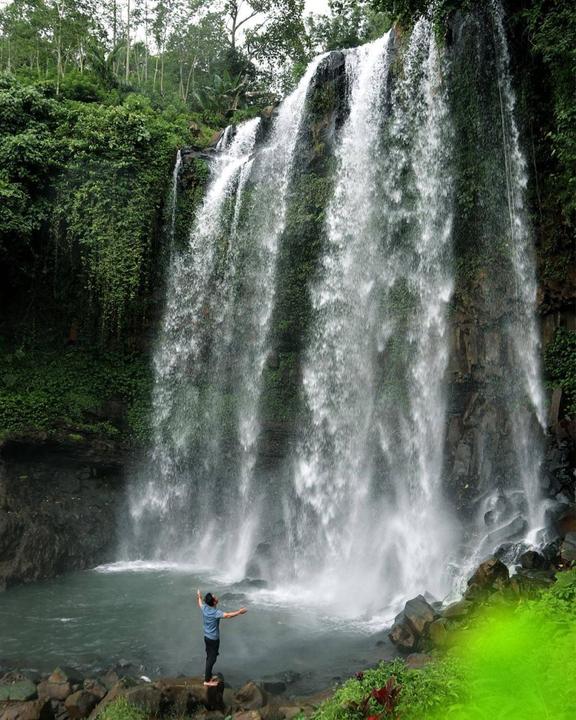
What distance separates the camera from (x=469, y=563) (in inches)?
Result: 439

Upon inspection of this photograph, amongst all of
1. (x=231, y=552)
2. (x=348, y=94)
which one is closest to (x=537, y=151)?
(x=348, y=94)

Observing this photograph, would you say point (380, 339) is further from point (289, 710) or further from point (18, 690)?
point (18, 690)

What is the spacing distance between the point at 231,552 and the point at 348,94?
13.9 metres

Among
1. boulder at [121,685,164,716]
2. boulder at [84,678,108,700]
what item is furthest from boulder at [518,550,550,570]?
boulder at [84,678,108,700]

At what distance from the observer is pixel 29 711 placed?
6.86 meters

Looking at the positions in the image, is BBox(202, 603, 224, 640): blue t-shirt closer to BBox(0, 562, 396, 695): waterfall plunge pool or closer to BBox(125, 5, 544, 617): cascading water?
BBox(0, 562, 396, 695): waterfall plunge pool

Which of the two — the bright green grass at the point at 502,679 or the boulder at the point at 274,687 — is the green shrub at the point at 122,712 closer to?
the boulder at the point at 274,687

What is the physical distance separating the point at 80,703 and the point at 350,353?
34.7 feet

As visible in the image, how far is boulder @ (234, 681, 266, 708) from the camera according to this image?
7.26 metres

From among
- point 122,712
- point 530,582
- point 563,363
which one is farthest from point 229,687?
point 563,363

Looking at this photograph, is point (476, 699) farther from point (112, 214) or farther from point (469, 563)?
point (112, 214)

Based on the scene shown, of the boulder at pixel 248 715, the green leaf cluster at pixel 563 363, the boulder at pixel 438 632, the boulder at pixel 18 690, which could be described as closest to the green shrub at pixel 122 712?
the boulder at pixel 248 715

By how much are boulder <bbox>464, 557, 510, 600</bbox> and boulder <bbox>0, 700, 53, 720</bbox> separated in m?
5.98

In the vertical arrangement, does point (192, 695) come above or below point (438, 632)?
below
